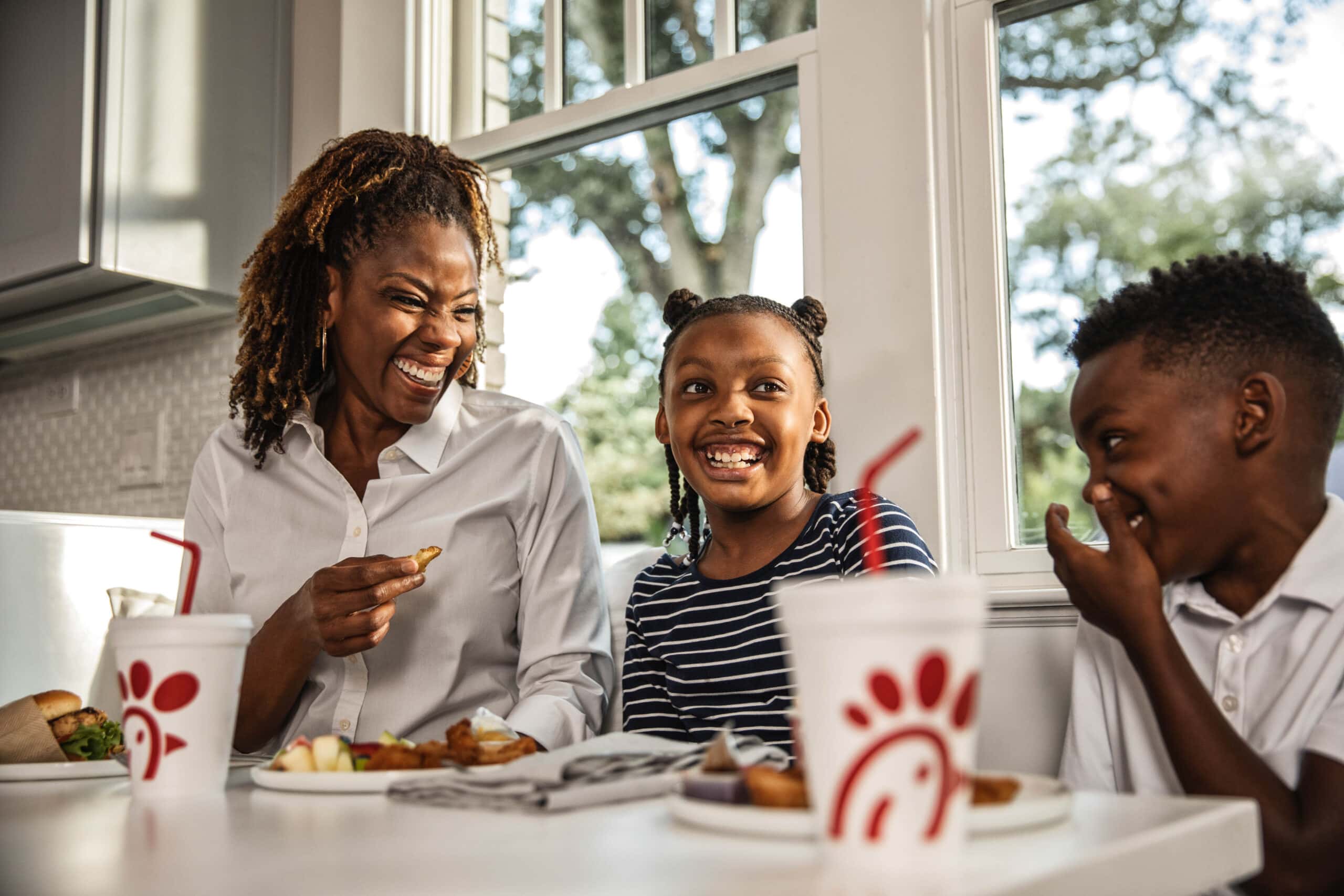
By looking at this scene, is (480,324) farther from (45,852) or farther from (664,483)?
(45,852)

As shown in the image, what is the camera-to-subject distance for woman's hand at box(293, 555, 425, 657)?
1184 mm

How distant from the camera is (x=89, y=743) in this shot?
1229 mm

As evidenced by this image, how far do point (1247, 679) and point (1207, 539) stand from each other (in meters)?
0.13

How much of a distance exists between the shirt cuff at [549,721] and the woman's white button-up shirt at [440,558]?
0.20ft

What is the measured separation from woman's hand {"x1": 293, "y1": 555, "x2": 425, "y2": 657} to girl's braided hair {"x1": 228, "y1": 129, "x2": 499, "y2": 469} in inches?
22.1

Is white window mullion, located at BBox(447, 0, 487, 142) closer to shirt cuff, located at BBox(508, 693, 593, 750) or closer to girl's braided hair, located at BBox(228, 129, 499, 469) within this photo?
girl's braided hair, located at BBox(228, 129, 499, 469)

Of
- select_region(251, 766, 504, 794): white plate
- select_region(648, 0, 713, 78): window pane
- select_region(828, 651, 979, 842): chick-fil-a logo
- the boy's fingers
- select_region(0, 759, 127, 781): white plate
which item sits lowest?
select_region(0, 759, 127, 781): white plate

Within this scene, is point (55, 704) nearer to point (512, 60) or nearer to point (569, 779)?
point (569, 779)

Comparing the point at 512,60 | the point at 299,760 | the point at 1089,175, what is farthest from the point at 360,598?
the point at 512,60

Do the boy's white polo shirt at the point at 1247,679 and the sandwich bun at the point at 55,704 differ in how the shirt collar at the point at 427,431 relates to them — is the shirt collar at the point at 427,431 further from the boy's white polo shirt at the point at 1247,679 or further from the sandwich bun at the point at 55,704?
the boy's white polo shirt at the point at 1247,679

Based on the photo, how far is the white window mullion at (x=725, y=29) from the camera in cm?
208

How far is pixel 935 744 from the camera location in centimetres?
53

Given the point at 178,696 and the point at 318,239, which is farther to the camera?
the point at 318,239

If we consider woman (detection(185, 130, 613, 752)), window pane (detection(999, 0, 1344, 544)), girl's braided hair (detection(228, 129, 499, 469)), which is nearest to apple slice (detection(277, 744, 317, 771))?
woman (detection(185, 130, 613, 752))
